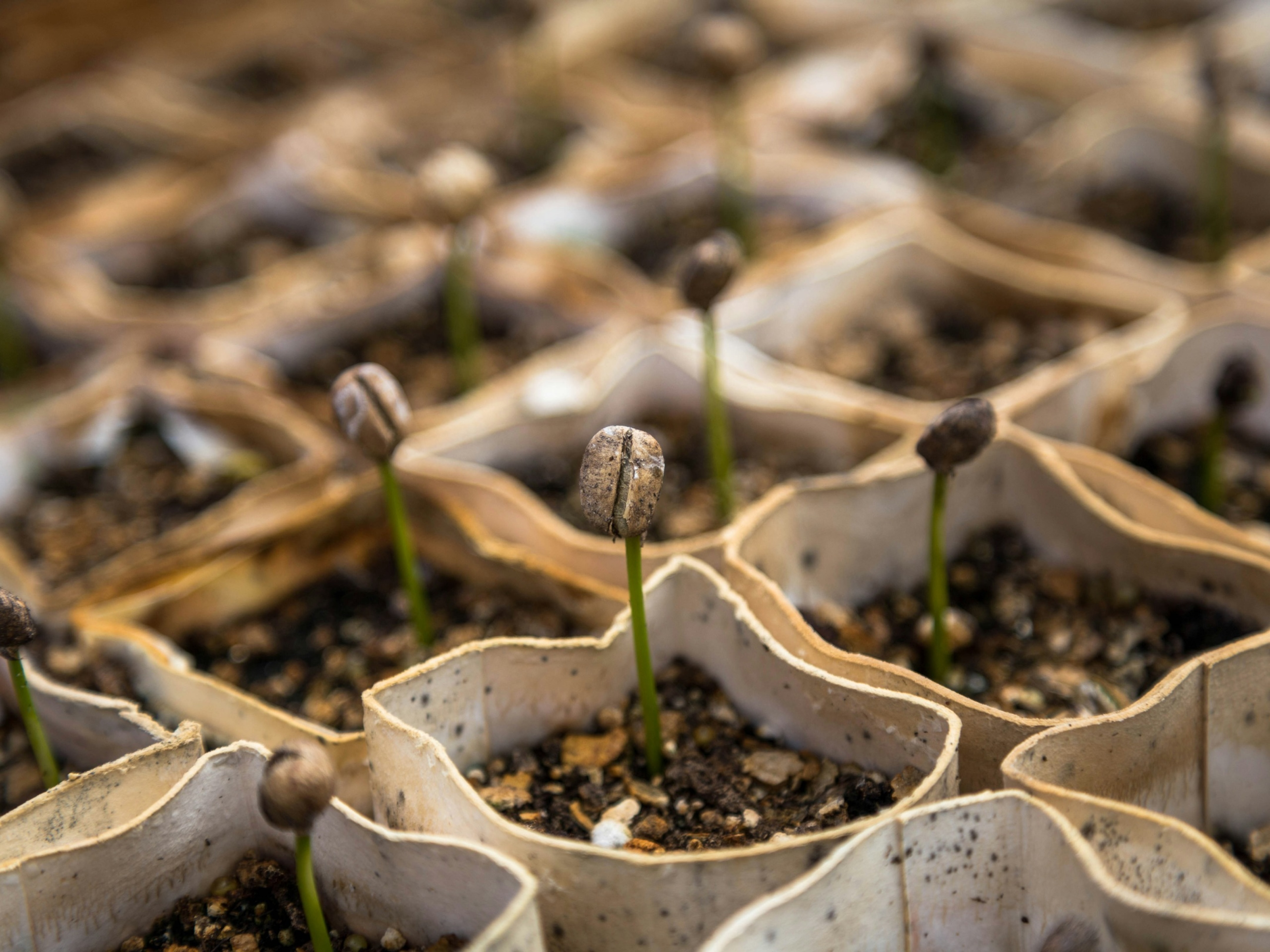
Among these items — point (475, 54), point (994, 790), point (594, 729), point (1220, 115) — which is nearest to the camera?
point (994, 790)

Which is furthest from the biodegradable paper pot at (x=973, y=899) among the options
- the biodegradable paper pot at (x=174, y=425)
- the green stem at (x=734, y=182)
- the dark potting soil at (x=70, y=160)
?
the dark potting soil at (x=70, y=160)

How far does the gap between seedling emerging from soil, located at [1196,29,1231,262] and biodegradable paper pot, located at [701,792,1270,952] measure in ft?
4.79

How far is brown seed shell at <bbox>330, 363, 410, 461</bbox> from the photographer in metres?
1.52

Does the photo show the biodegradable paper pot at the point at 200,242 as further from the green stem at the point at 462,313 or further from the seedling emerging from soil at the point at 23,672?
the seedling emerging from soil at the point at 23,672

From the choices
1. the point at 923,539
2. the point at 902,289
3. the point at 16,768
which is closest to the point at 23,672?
the point at 16,768

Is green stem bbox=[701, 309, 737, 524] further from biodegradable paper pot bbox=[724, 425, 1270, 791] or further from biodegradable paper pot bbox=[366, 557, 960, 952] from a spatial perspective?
biodegradable paper pot bbox=[366, 557, 960, 952]

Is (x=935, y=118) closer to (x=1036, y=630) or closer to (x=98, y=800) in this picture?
(x=1036, y=630)

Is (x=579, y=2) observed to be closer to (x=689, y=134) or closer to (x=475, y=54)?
(x=475, y=54)

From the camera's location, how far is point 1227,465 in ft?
6.47

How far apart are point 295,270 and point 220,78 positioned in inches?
55.3

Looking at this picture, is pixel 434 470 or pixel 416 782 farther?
pixel 434 470

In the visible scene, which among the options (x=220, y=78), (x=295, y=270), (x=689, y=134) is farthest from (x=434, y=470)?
(x=220, y=78)

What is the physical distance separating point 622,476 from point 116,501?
118 centimetres

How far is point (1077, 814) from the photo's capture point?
1.22 m
